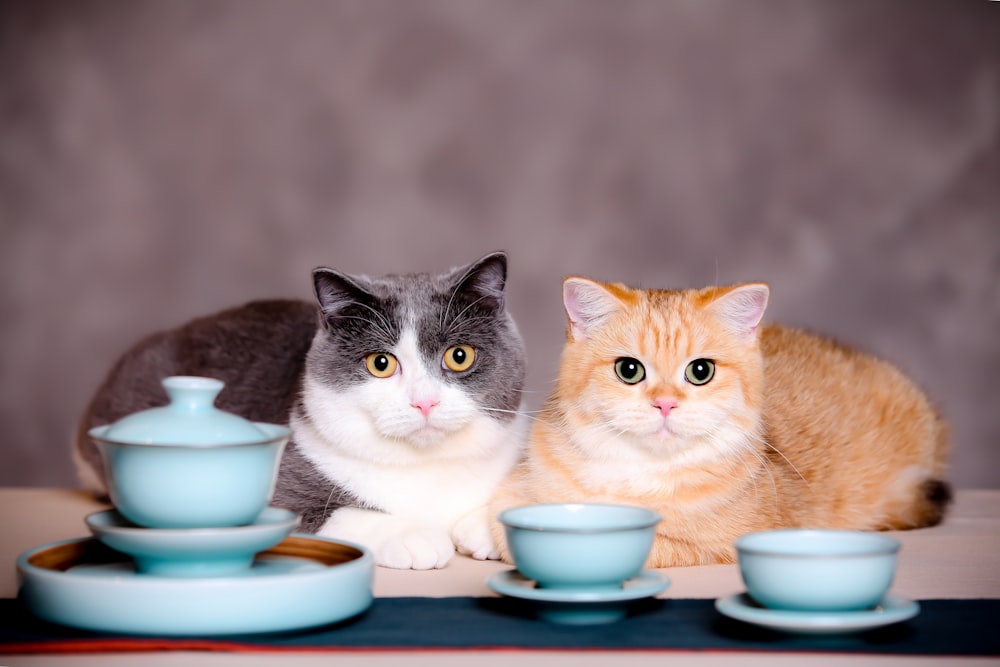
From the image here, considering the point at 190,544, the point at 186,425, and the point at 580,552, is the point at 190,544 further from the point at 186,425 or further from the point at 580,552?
the point at 580,552

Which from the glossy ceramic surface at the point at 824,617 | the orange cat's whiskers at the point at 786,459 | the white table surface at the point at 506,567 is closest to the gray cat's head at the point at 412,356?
the white table surface at the point at 506,567

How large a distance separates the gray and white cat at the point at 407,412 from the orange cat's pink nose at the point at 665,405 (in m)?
0.44

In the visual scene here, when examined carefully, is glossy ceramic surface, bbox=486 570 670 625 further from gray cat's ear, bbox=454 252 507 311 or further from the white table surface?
gray cat's ear, bbox=454 252 507 311

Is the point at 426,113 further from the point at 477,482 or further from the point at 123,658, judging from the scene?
the point at 123,658

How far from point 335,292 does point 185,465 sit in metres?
0.91

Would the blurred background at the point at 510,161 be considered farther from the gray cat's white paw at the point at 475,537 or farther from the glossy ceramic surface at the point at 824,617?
the glossy ceramic surface at the point at 824,617

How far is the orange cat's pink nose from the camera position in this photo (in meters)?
2.11

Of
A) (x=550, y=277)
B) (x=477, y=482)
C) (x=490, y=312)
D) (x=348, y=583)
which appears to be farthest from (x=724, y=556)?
(x=550, y=277)

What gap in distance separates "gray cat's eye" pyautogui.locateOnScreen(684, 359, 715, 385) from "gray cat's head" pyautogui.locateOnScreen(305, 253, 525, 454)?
18.1 inches

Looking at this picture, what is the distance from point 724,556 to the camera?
87.4 inches

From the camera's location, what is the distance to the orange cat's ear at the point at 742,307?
2227 millimetres

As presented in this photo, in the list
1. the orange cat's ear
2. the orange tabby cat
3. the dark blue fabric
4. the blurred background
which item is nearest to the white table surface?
the dark blue fabric

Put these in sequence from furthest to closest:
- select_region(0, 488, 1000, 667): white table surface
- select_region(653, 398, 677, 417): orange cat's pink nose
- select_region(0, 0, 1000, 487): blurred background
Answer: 1. select_region(0, 0, 1000, 487): blurred background
2. select_region(653, 398, 677, 417): orange cat's pink nose
3. select_region(0, 488, 1000, 667): white table surface

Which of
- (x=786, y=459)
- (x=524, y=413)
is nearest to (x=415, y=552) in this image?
(x=524, y=413)
